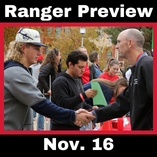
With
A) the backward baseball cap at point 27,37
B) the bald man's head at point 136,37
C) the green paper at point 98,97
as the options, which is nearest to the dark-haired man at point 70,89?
the green paper at point 98,97

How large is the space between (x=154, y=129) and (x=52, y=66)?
4.35m

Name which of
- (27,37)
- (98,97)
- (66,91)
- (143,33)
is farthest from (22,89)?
(143,33)

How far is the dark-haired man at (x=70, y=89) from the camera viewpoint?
3467 mm

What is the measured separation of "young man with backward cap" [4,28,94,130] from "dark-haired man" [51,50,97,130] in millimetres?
371

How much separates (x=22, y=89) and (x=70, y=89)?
107 centimetres

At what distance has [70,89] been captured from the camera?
357cm

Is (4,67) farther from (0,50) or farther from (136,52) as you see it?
(136,52)

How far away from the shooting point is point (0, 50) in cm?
294

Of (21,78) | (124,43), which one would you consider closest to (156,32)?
(124,43)

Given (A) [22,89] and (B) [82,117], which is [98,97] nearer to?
(B) [82,117]

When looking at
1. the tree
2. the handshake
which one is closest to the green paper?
the handshake

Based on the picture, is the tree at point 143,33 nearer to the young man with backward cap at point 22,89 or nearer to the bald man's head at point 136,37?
the bald man's head at point 136,37

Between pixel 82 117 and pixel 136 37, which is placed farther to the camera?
pixel 82 117

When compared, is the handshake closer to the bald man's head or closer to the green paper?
the green paper
